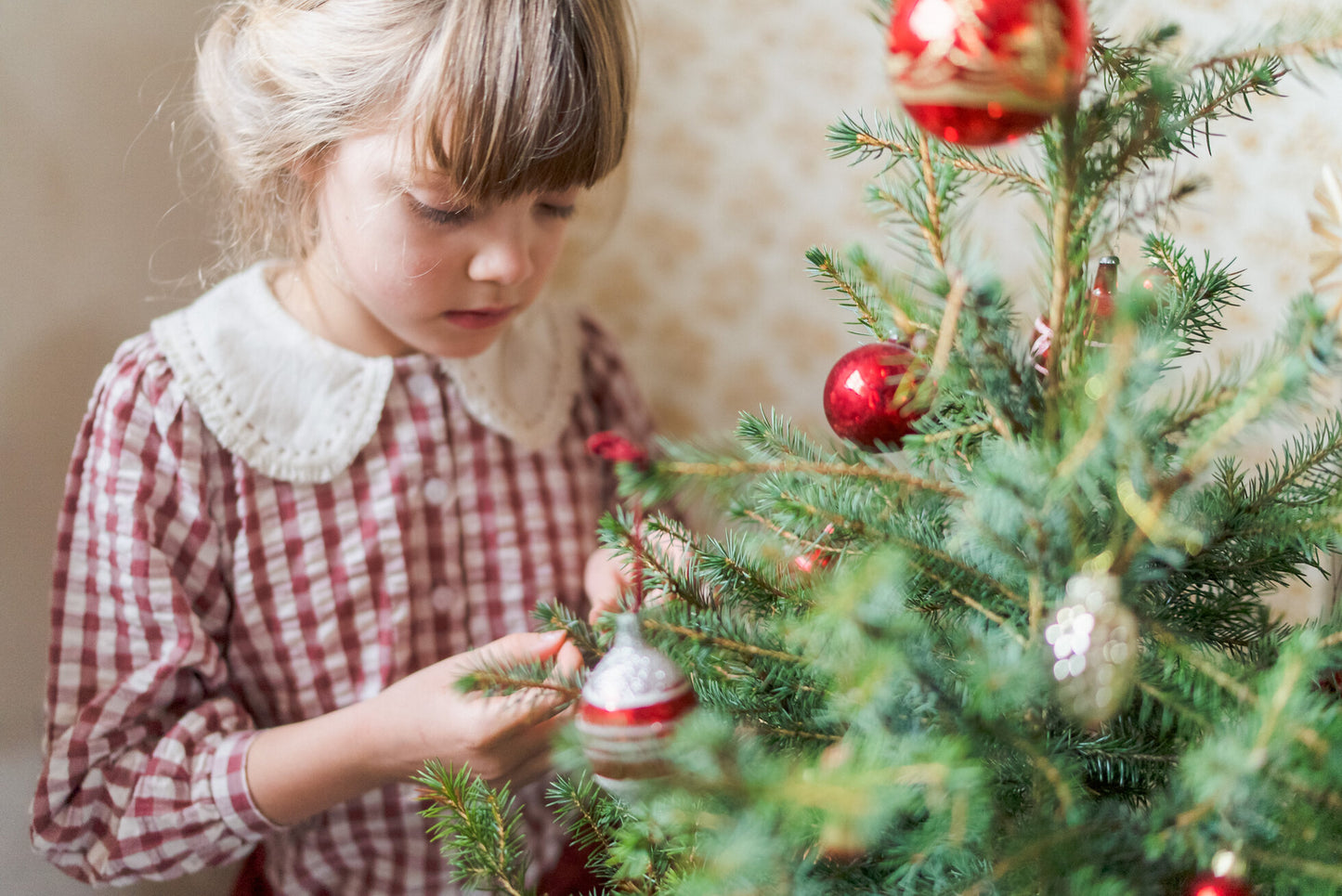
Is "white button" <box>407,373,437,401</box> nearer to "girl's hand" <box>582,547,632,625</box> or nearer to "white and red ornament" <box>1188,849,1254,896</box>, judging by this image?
"girl's hand" <box>582,547,632,625</box>

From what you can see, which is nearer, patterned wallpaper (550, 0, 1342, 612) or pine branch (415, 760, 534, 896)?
pine branch (415, 760, 534, 896)

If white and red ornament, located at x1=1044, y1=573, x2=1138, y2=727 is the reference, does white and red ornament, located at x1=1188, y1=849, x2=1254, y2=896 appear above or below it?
below

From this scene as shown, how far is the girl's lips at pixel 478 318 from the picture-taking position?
0.73m

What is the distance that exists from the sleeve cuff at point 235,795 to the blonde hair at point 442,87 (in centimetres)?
41

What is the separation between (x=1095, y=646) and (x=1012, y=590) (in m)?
0.05

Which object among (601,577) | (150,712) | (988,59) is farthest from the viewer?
(601,577)

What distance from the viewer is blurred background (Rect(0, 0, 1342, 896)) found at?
0.74m

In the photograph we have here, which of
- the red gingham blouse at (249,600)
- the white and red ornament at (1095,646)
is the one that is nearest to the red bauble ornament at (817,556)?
the white and red ornament at (1095,646)

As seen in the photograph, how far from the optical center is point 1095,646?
1.06ft

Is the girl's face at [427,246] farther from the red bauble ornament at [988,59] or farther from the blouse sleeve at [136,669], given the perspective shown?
the red bauble ornament at [988,59]

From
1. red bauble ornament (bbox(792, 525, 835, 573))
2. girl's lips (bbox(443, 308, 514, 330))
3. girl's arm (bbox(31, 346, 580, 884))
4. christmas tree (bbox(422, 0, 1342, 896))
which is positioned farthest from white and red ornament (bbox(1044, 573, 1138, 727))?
girl's lips (bbox(443, 308, 514, 330))

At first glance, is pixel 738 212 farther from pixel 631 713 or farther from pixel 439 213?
pixel 631 713

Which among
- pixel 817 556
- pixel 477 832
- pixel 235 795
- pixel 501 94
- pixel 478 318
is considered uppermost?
pixel 501 94

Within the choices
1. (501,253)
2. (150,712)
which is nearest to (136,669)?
(150,712)
